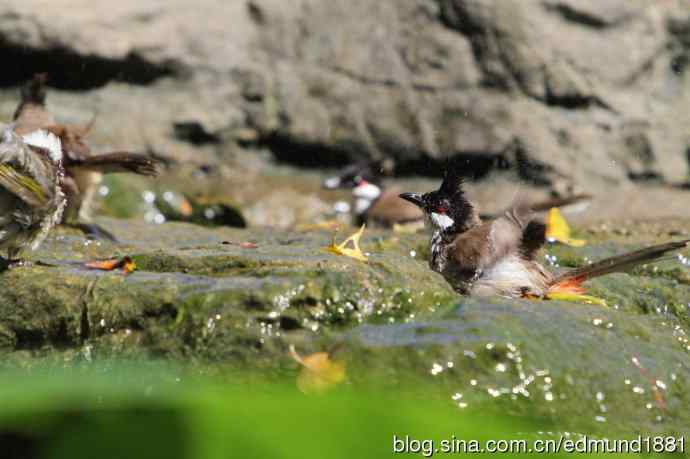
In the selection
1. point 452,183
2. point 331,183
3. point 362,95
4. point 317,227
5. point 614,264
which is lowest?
point 614,264

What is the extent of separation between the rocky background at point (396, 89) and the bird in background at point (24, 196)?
629 cm

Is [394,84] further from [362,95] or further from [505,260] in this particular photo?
[505,260]

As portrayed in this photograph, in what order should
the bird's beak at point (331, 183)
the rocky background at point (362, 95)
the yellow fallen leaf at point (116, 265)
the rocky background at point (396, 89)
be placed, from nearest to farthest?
the yellow fallen leaf at point (116, 265), the rocky background at point (362, 95), the bird's beak at point (331, 183), the rocky background at point (396, 89)

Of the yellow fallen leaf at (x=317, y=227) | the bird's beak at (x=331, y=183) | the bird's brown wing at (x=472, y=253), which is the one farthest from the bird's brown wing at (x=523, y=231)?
the bird's beak at (x=331, y=183)

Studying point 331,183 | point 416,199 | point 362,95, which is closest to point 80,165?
point 416,199

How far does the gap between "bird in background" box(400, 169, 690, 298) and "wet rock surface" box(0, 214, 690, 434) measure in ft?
3.09

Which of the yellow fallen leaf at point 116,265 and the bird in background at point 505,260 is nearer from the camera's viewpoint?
the yellow fallen leaf at point 116,265

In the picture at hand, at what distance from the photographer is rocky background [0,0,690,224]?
38.1ft

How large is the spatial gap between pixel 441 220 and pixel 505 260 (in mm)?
936

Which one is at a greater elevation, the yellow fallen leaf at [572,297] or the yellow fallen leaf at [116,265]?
the yellow fallen leaf at [116,265]

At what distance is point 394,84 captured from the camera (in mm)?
11781

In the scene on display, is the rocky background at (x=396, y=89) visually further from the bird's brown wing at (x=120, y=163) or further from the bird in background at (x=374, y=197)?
the bird's brown wing at (x=120, y=163)

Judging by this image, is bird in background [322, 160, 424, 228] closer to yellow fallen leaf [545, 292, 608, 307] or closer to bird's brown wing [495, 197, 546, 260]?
bird's brown wing [495, 197, 546, 260]

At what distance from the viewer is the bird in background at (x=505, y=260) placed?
16.8 feet
